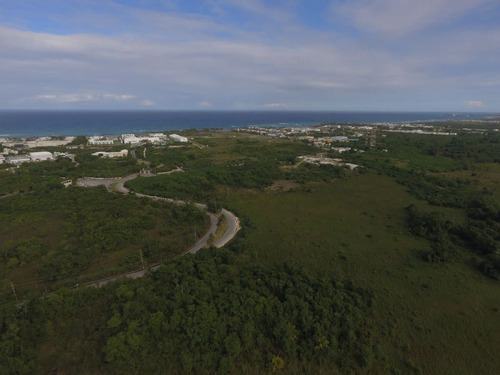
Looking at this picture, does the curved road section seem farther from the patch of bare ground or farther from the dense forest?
the patch of bare ground

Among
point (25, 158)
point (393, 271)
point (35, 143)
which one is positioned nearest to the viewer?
point (393, 271)

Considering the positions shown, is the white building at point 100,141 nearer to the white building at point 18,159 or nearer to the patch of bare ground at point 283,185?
the white building at point 18,159

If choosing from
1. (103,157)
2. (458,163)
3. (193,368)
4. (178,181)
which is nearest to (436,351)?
(193,368)

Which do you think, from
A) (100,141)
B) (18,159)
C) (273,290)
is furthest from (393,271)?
(100,141)

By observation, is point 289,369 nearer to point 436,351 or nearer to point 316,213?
point 436,351

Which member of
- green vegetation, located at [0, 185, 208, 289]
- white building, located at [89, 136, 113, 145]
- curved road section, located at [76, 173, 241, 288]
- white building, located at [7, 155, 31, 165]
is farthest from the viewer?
white building, located at [89, 136, 113, 145]

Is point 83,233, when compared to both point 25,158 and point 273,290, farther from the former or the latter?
point 25,158

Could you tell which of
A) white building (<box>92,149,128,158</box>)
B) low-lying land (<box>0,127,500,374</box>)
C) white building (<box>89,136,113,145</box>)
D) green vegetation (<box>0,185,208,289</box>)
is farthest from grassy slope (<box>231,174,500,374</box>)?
Answer: white building (<box>89,136,113,145</box>)
